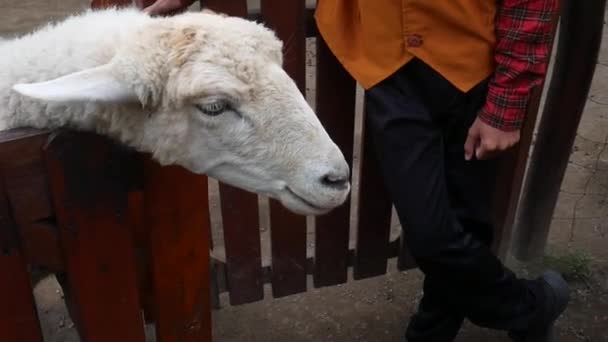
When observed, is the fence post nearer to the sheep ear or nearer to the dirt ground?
the dirt ground

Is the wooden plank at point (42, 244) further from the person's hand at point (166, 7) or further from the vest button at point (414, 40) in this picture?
the vest button at point (414, 40)

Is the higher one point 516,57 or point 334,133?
point 516,57

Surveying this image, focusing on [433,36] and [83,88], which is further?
[433,36]

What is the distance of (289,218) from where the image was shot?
10.2 ft

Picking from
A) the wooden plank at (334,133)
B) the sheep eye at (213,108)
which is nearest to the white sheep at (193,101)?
the sheep eye at (213,108)

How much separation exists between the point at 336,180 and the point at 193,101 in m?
0.43

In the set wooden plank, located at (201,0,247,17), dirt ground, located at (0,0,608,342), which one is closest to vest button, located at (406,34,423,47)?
wooden plank, located at (201,0,247,17)

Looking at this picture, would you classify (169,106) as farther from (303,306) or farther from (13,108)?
(303,306)

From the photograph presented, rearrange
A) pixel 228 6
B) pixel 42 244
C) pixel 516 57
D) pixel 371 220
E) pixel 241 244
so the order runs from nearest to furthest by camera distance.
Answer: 1. pixel 42 244
2. pixel 516 57
3. pixel 228 6
4. pixel 241 244
5. pixel 371 220

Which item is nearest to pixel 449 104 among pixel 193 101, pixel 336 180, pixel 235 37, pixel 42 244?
pixel 336 180

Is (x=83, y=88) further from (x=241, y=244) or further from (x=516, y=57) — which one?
(x=241, y=244)

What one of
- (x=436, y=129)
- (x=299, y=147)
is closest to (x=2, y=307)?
(x=299, y=147)

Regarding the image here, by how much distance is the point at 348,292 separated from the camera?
365 cm

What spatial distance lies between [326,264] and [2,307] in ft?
5.90
